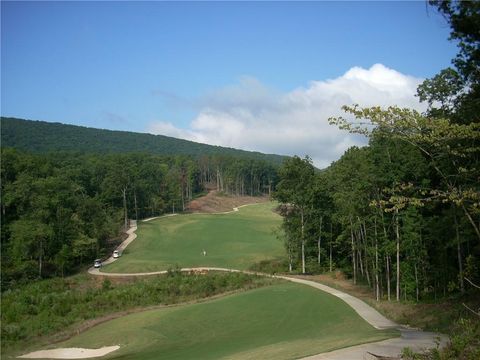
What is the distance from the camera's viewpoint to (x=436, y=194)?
11805 mm

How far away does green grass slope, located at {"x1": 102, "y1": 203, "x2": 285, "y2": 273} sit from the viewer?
6309 centimetres

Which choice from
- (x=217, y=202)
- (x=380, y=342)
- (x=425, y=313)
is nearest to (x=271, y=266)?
(x=425, y=313)

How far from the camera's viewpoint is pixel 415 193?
14.6 metres

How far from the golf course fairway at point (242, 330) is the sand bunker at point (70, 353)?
781 millimetres

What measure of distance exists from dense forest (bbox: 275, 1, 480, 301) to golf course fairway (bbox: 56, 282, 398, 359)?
19.3 ft

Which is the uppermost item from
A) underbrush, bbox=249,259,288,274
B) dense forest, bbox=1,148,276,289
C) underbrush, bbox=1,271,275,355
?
dense forest, bbox=1,148,276,289

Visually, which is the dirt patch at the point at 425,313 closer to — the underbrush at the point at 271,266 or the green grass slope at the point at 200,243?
the underbrush at the point at 271,266

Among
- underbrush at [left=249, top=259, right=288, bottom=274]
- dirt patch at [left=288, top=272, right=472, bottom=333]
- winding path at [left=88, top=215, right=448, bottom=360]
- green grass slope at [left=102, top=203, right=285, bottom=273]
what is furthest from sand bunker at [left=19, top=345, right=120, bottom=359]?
underbrush at [left=249, top=259, right=288, bottom=274]

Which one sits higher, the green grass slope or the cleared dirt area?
the cleared dirt area

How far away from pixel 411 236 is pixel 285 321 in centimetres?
1105

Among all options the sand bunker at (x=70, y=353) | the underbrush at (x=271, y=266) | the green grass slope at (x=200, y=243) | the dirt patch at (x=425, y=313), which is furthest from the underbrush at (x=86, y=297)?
the dirt patch at (x=425, y=313)

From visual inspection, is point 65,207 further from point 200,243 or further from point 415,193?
point 415,193

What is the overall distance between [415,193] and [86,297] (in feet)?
126

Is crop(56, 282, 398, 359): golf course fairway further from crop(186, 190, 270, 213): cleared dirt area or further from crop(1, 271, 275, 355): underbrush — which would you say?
crop(186, 190, 270, 213): cleared dirt area
